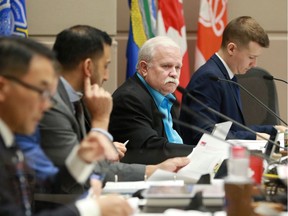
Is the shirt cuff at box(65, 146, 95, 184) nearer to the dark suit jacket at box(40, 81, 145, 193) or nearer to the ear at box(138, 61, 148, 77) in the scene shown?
the dark suit jacket at box(40, 81, 145, 193)

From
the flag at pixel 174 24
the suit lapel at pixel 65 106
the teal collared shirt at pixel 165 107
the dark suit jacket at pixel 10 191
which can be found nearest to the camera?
the dark suit jacket at pixel 10 191

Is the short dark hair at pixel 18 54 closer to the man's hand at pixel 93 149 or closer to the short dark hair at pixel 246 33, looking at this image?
the man's hand at pixel 93 149

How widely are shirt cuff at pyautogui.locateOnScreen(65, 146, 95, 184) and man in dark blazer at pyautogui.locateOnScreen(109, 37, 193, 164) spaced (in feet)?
5.22

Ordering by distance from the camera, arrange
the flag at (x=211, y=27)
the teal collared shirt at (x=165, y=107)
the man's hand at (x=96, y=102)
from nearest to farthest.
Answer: the man's hand at (x=96, y=102), the teal collared shirt at (x=165, y=107), the flag at (x=211, y=27)

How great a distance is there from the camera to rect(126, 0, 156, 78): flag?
530 cm

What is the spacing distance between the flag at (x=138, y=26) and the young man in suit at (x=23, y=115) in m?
3.42

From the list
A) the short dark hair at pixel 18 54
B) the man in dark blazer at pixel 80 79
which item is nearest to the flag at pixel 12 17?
the man in dark blazer at pixel 80 79

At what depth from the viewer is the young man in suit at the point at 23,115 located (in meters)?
1.78

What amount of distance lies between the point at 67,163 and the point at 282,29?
4514 millimetres

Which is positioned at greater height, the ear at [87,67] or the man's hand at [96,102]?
the ear at [87,67]

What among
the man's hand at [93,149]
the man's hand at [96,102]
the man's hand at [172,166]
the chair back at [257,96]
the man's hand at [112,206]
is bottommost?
the chair back at [257,96]

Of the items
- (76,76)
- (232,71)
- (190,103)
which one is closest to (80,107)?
(76,76)

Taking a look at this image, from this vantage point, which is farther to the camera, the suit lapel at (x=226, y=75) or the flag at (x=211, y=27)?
the flag at (x=211, y=27)

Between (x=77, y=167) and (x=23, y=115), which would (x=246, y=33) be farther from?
(x=23, y=115)
